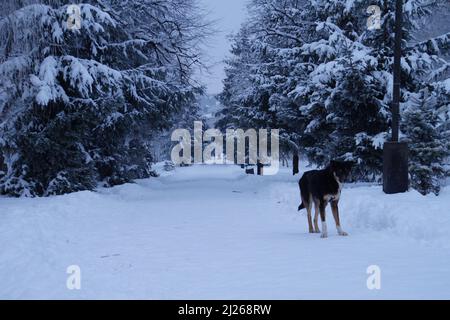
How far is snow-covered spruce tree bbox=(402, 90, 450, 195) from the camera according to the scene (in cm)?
1423

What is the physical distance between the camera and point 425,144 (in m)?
14.2

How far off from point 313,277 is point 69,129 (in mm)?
12913

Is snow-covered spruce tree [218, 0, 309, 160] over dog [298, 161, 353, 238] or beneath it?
over

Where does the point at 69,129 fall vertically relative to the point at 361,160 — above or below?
above

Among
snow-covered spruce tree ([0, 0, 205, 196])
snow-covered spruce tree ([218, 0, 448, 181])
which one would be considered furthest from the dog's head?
snow-covered spruce tree ([0, 0, 205, 196])

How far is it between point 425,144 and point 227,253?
8.92m

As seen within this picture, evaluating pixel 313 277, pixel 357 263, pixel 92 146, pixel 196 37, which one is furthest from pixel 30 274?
pixel 196 37

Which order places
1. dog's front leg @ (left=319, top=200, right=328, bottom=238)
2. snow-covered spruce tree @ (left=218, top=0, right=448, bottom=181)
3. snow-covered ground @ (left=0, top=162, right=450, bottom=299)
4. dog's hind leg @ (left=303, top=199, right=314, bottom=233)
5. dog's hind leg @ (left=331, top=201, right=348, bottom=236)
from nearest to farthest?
snow-covered ground @ (left=0, top=162, right=450, bottom=299) < dog's front leg @ (left=319, top=200, right=328, bottom=238) < dog's hind leg @ (left=331, top=201, right=348, bottom=236) < dog's hind leg @ (left=303, top=199, right=314, bottom=233) < snow-covered spruce tree @ (left=218, top=0, right=448, bottom=181)

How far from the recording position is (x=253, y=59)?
33.0 metres

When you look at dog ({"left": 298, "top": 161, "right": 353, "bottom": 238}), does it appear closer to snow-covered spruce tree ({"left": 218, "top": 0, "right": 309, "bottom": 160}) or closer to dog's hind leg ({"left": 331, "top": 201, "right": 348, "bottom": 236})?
dog's hind leg ({"left": 331, "top": 201, "right": 348, "bottom": 236})

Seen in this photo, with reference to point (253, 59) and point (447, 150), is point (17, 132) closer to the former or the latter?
point (447, 150)

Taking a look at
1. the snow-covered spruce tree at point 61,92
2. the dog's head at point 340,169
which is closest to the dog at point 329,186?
the dog's head at point 340,169

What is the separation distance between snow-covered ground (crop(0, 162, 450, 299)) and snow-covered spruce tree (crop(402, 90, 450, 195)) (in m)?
2.50

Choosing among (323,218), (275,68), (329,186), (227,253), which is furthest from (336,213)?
(275,68)
